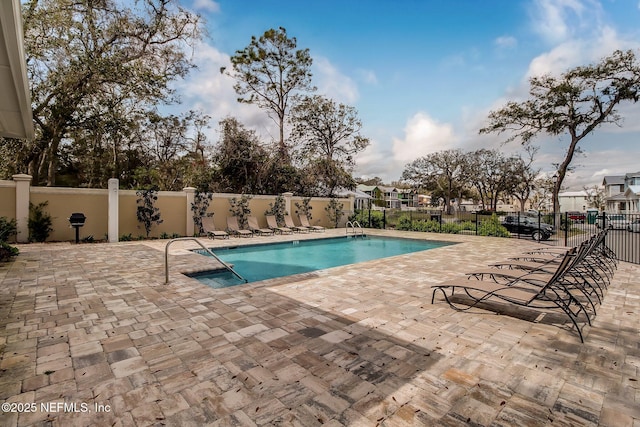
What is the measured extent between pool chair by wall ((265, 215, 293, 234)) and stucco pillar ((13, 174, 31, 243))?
8.54 m

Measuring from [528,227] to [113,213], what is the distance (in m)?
17.0

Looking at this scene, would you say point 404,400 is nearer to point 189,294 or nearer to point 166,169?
point 189,294

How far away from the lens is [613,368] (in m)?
2.65

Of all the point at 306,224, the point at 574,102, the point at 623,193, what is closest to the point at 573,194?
the point at 623,193

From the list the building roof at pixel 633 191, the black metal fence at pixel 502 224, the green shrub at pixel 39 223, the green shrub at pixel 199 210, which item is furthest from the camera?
the building roof at pixel 633 191

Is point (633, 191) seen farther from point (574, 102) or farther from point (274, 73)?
point (274, 73)

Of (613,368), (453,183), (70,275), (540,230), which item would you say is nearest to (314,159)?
(540,230)

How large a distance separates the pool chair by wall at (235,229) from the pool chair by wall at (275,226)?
4.81 ft

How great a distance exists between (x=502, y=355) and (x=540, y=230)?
13099 mm

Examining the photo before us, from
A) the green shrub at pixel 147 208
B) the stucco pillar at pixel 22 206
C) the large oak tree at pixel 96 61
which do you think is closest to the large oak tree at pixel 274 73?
the large oak tree at pixel 96 61

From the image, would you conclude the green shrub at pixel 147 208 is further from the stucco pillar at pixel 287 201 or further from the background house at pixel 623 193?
the background house at pixel 623 193

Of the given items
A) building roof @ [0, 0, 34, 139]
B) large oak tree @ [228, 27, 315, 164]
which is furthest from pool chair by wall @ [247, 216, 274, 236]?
building roof @ [0, 0, 34, 139]

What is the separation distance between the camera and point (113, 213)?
35.8ft

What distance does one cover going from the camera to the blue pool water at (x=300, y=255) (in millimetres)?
7492
